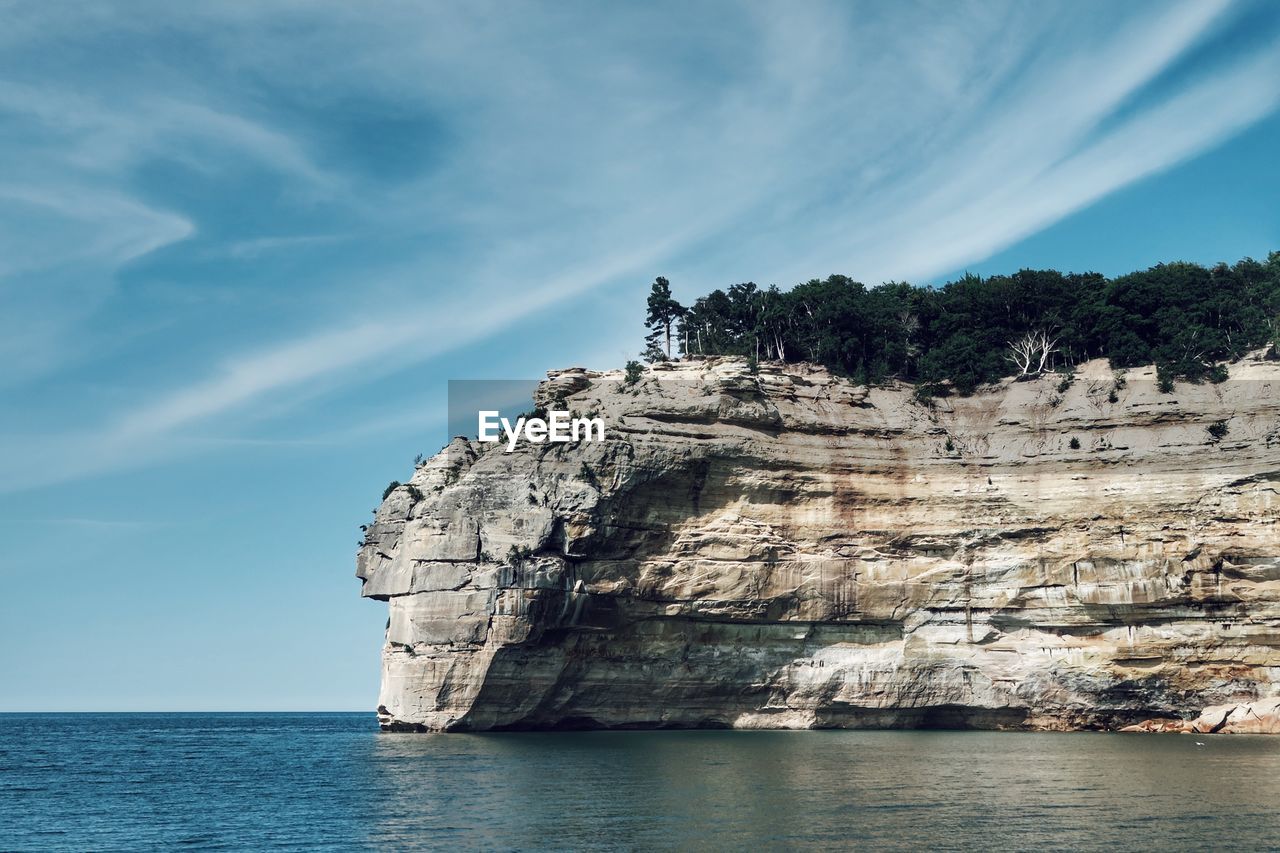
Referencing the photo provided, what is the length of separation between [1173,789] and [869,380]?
128 ft

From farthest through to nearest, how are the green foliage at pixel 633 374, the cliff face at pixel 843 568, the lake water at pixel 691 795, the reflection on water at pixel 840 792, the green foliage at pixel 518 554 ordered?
the green foliage at pixel 633 374, the green foliage at pixel 518 554, the cliff face at pixel 843 568, the lake water at pixel 691 795, the reflection on water at pixel 840 792

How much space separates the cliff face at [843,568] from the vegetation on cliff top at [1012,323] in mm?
4503

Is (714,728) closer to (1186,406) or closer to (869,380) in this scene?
(869,380)

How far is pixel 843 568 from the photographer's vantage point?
220ft

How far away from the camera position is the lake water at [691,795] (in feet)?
107

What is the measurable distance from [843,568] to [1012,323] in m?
23.5

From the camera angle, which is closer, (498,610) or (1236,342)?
(498,610)

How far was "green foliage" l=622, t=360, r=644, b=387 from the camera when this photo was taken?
7269 centimetres

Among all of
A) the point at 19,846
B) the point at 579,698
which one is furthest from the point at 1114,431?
the point at 19,846

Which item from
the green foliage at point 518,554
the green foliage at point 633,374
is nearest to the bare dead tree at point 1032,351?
the green foliage at point 633,374

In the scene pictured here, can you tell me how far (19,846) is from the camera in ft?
113

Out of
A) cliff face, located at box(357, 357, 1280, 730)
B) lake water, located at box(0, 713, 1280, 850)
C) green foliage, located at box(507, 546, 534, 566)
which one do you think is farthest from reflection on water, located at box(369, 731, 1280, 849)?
green foliage, located at box(507, 546, 534, 566)

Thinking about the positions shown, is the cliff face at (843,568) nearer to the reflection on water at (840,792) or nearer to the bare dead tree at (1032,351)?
the reflection on water at (840,792)

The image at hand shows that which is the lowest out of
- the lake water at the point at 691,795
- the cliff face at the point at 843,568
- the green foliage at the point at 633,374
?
the lake water at the point at 691,795
